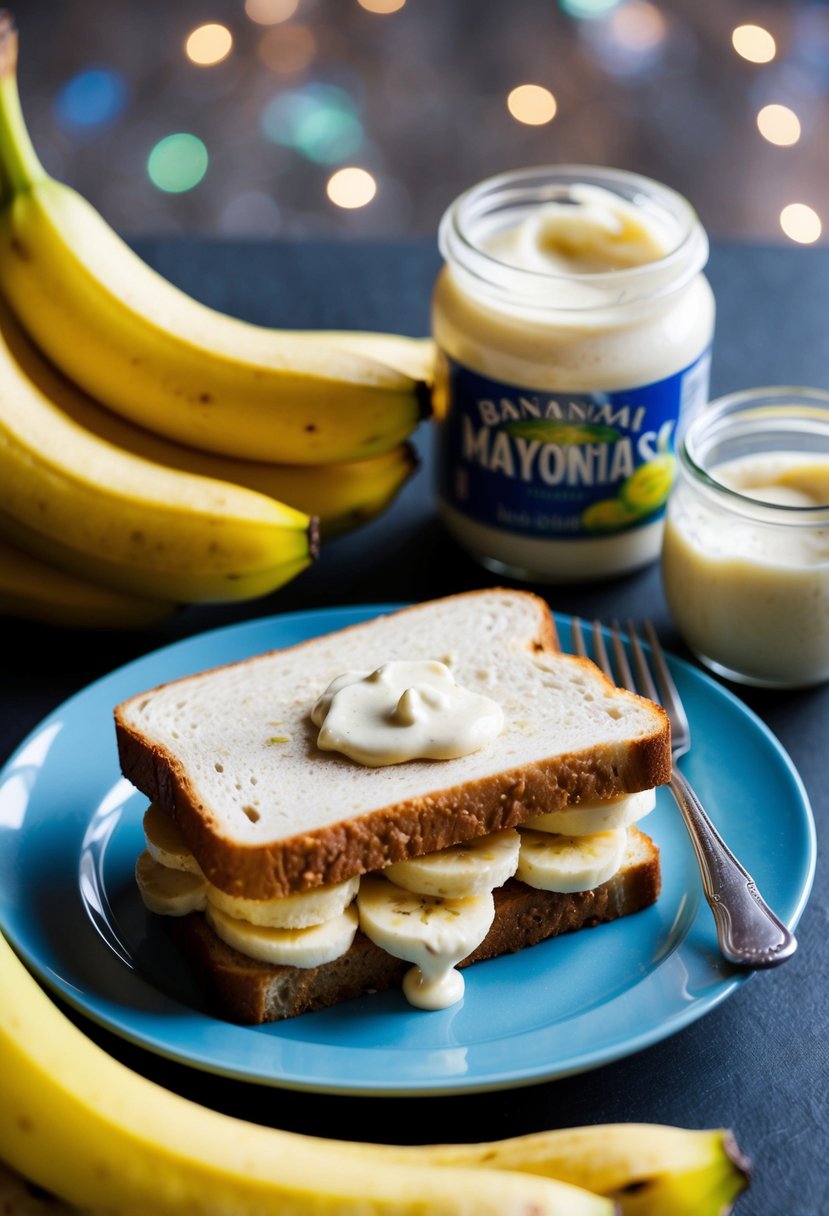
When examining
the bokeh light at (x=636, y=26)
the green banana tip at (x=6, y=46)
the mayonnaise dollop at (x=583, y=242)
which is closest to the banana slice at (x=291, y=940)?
the mayonnaise dollop at (x=583, y=242)

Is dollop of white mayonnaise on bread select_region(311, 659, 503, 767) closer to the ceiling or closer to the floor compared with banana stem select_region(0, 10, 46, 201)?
closer to the floor

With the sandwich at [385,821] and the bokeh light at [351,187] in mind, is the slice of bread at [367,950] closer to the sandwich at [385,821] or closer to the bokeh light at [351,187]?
the sandwich at [385,821]

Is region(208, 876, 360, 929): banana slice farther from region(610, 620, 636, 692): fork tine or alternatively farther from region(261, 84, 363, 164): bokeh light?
region(261, 84, 363, 164): bokeh light

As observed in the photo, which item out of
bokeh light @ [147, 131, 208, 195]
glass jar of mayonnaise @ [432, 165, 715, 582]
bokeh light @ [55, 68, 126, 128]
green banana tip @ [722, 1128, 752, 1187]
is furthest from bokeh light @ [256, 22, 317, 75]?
green banana tip @ [722, 1128, 752, 1187]

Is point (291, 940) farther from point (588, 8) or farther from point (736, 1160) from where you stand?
point (588, 8)

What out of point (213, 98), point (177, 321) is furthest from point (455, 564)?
point (213, 98)

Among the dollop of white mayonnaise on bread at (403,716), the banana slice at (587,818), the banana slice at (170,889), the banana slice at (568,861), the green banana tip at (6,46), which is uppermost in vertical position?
the green banana tip at (6,46)

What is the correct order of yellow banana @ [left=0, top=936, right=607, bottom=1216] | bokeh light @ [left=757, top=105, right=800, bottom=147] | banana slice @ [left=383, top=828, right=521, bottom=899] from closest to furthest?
yellow banana @ [left=0, top=936, right=607, bottom=1216]
banana slice @ [left=383, top=828, right=521, bottom=899]
bokeh light @ [left=757, top=105, right=800, bottom=147]
